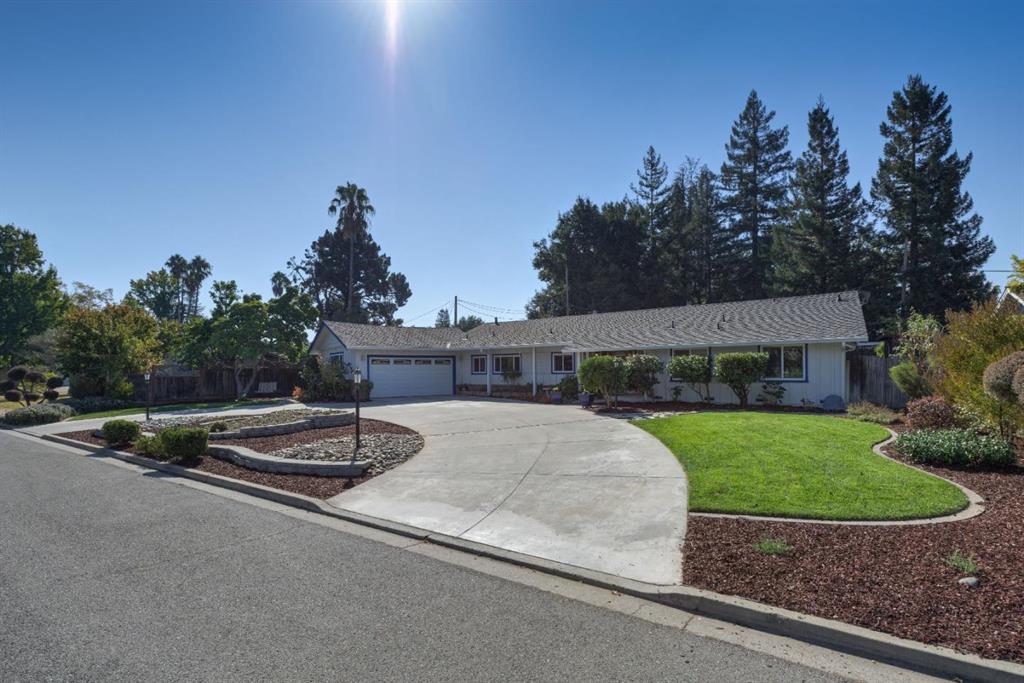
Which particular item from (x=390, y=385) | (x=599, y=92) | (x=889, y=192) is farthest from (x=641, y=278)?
(x=599, y=92)

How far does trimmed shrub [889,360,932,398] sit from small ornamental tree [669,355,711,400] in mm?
5349

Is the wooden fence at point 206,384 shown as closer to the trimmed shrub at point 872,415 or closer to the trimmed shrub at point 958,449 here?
the trimmed shrub at point 872,415

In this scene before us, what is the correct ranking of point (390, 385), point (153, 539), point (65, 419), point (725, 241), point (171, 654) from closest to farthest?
point (171, 654)
point (153, 539)
point (65, 419)
point (390, 385)
point (725, 241)

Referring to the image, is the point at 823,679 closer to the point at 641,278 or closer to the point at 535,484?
the point at 535,484

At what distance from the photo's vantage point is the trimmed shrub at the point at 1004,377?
285 inches

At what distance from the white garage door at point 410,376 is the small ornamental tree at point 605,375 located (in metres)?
12.2

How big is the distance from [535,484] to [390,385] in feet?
65.7

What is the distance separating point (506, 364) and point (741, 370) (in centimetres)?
1236

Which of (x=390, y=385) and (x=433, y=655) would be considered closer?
(x=433, y=655)

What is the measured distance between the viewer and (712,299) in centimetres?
4141

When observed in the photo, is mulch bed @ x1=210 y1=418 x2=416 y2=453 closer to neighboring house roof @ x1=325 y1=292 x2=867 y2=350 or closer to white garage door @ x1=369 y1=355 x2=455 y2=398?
neighboring house roof @ x1=325 y1=292 x2=867 y2=350

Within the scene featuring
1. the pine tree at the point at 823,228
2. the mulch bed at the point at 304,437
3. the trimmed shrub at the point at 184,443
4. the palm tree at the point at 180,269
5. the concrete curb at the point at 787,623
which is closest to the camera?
the concrete curb at the point at 787,623

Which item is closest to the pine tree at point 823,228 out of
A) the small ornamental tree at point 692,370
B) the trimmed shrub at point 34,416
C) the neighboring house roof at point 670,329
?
the neighboring house roof at point 670,329

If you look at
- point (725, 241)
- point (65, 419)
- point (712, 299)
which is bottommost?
point (65, 419)
